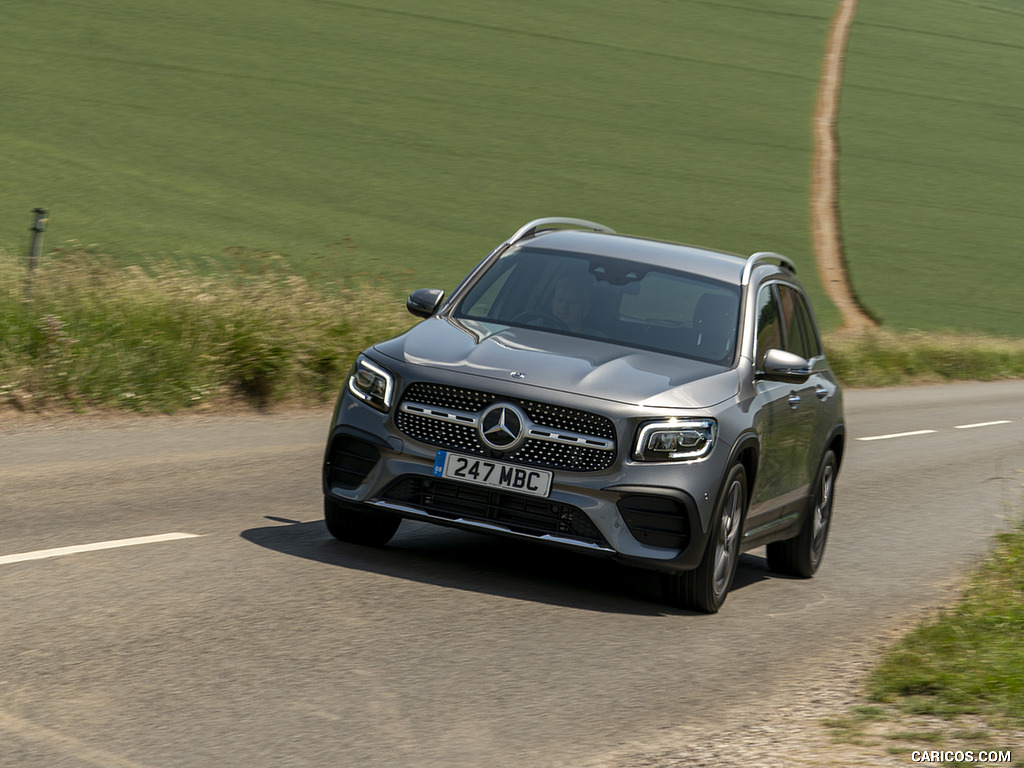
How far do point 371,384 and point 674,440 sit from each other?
151 cm

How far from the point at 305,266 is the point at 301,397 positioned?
22.9ft

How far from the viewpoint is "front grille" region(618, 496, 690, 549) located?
702cm

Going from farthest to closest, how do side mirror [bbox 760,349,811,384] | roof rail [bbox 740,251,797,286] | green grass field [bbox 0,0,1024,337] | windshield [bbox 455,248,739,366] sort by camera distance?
green grass field [bbox 0,0,1024,337]
roof rail [bbox 740,251,797,286]
windshield [bbox 455,248,739,366]
side mirror [bbox 760,349,811,384]

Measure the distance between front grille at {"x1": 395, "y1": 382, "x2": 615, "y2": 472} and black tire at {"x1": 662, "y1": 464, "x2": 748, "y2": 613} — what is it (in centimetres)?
66

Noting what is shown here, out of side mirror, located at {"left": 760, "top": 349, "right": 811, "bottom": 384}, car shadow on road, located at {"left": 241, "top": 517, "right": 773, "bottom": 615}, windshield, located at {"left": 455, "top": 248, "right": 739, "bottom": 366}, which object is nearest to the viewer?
car shadow on road, located at {"left": 241, "top": 517, "right": 773, "bottom": 615}

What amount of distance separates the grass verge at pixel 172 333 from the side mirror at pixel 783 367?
20.9 feet

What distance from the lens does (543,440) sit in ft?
23.0

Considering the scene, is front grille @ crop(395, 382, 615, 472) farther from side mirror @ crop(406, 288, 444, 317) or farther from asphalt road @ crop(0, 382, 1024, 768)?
side mirror @ crop(406, 288, 444, 317)

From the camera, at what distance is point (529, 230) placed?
903 centimetres

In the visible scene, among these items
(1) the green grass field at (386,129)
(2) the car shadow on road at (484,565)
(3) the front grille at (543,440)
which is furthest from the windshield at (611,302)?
(1) the green grass field at (386,129)

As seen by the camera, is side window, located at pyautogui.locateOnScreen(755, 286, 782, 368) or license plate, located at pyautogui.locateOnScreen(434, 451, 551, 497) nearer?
license plate, located at pyautogui.locateOnScreen(434, 451, 551, 497)

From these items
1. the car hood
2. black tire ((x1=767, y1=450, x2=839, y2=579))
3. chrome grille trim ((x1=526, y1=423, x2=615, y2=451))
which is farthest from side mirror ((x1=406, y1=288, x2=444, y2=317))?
black tire ((x1=767, y1=450, x2=839, y2=579))

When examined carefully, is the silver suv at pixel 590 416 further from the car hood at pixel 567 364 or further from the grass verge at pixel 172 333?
the grass verge at pixel 172 333

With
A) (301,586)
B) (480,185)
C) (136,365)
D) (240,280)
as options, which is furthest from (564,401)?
(480,185)
